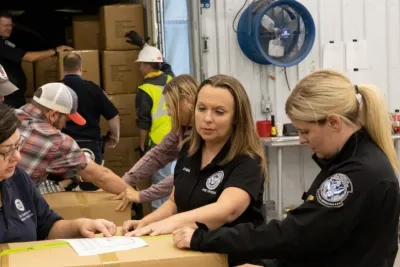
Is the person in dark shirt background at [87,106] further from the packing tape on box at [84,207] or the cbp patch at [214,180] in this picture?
the cbp patch at [214,180]

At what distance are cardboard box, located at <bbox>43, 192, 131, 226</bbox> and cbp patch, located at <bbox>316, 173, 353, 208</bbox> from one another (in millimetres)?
1626

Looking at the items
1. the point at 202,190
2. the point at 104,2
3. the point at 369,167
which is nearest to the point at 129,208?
the point at 202,190

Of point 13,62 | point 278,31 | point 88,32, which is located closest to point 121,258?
point 278,31

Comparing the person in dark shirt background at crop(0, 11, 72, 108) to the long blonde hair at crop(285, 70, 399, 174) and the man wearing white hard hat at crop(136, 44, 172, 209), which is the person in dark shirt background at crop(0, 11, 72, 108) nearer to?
the man wearing white hard hat at crop(136, 44, 172, 209)

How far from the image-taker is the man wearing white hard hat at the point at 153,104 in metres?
5.74

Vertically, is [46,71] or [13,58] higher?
[13,58]

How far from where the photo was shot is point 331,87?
2014mm

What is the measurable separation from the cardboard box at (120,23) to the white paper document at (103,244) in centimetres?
432

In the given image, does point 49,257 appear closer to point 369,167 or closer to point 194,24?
point 369,167

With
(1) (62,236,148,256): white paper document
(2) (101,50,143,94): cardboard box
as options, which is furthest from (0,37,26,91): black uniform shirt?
(1) (62,236,148,256): white paper document

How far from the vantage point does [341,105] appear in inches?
78.3

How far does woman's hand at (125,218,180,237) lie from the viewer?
223cm

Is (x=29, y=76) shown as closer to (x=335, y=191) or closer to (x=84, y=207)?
(x=84, y=207)

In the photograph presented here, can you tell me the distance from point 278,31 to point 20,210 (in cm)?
340
